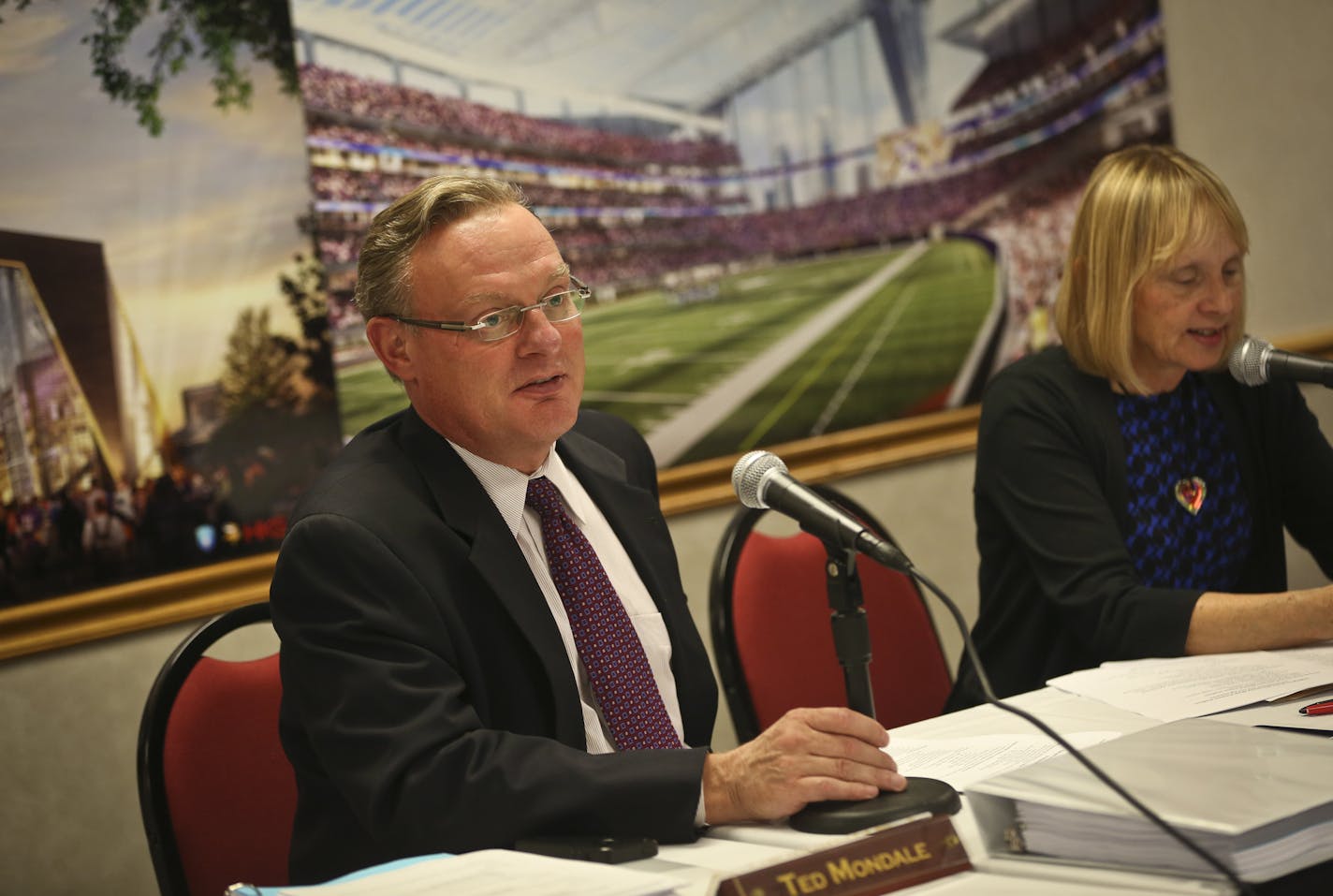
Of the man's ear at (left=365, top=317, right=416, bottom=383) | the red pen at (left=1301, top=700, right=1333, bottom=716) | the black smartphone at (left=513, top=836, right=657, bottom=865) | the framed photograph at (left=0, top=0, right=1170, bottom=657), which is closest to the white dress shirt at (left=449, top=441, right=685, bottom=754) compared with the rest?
the man's ear at (left=365, top=317, right=416, bottom=383)

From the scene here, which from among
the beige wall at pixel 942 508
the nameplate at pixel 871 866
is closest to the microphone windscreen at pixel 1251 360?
the nameplate at pixel 871 866

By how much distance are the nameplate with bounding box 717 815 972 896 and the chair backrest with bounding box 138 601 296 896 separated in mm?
974

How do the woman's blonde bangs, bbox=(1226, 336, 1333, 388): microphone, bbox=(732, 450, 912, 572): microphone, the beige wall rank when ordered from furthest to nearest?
the beige wall, the woman's blonde bangs, bbox=(1226, 336, 1333, 388): microphone, bbox=(732, 450, 912, 572): microphone

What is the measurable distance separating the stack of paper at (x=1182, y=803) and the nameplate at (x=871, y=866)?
53mm

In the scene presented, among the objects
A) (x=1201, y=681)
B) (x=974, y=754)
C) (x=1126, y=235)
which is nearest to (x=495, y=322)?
(x=974, y=754)

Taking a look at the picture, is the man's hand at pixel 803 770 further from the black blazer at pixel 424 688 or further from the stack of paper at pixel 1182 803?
the stack of paper at pixel 1182 803

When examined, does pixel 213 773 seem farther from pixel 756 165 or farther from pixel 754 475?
pixel 756 165

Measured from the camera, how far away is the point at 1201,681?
5.32 ft

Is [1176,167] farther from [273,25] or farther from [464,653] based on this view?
[273,25]

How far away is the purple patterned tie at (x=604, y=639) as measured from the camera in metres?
1.54

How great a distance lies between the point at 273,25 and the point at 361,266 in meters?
1.35

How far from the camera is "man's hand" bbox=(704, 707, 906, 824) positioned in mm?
1238

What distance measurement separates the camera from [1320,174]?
398 cm

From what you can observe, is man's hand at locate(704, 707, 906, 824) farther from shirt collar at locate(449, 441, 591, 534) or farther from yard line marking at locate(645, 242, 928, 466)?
yard line marking at locate(645, 242, 928, 466)
